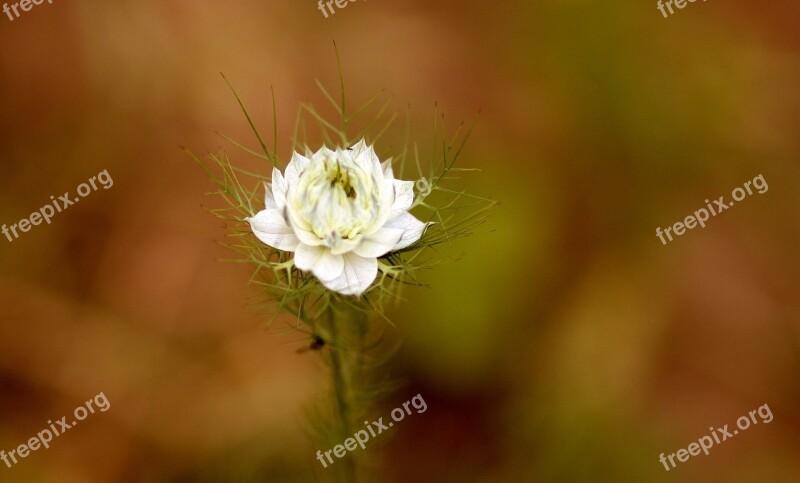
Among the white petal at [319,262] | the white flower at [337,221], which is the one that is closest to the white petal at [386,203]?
the white flower at [337,221]

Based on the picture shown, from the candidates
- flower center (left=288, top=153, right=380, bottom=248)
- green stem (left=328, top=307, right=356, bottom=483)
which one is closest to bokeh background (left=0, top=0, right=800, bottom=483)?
green stem (left=328, top=307, right=356, bottom=483)

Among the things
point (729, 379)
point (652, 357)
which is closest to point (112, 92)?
point (652, 357)

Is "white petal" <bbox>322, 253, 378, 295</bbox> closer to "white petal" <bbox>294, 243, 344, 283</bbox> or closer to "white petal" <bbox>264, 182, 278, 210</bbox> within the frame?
"white petal" <bbox>294, 243, 344, 283</bbox>

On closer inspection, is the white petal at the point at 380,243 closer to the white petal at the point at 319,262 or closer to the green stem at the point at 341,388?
the white petal at the point at 319,262

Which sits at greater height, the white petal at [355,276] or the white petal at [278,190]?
the white petal at [278,190]

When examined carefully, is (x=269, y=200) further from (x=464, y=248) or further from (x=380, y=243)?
(x=464, y=248)

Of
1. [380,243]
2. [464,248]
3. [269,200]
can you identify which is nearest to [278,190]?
[269,200]
